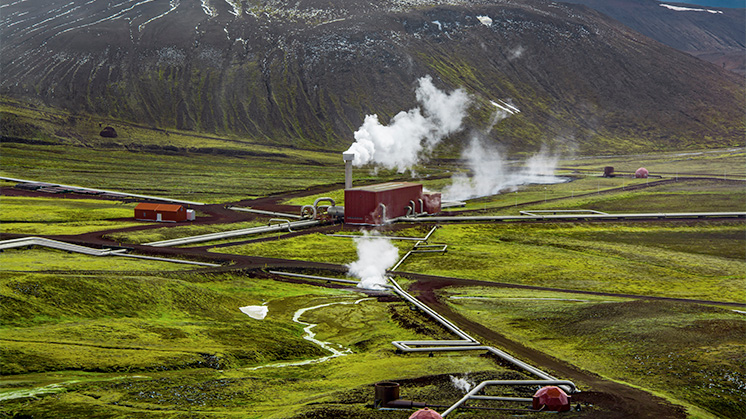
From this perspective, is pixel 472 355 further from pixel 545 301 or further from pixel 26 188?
pixel 26 188

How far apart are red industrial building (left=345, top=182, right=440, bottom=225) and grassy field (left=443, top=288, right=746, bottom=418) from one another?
4269cm

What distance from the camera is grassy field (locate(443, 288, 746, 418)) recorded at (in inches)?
1633

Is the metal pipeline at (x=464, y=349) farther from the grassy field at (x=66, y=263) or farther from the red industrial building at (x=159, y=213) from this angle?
the red industrial building at (x=159, y=213)

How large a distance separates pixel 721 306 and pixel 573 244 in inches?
1518

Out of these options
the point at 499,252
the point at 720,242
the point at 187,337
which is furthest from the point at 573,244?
the point at 187,337

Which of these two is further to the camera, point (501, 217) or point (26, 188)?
point (26, 188)

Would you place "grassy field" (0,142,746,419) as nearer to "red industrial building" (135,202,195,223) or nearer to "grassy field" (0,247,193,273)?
"grassy field" (0,247,193,273)

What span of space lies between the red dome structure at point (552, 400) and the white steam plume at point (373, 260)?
36.0m

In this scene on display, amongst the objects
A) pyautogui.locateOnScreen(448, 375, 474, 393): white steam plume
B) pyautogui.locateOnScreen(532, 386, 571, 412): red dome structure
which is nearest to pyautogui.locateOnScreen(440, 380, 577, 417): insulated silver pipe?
pyautogui.locateOnScreen(448, 375, 474, 393): white steam plume

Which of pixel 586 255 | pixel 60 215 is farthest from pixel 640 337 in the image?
pixel 60 215

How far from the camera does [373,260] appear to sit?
87.9m

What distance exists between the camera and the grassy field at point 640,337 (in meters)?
41.5

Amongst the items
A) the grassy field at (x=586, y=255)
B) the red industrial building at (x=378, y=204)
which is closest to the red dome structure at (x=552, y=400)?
the grassy field at (x=586, y=255)

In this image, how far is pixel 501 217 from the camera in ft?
389
